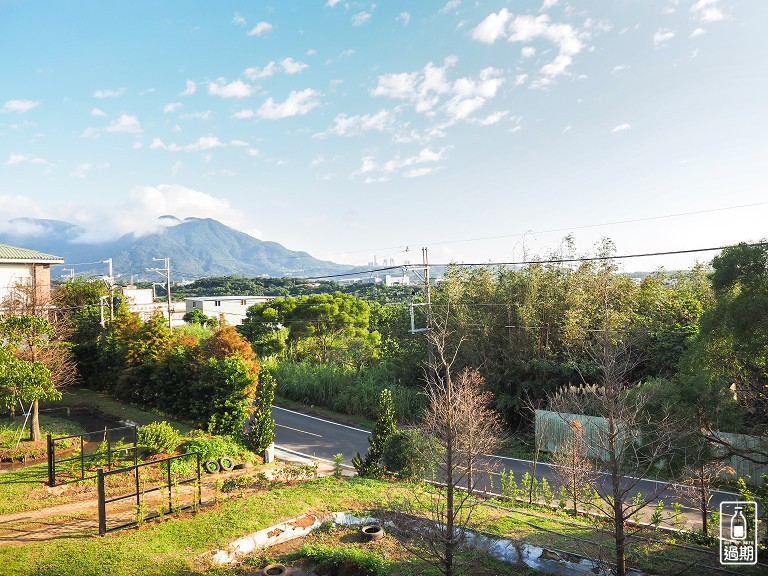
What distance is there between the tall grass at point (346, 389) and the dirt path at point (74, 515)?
1169 cm

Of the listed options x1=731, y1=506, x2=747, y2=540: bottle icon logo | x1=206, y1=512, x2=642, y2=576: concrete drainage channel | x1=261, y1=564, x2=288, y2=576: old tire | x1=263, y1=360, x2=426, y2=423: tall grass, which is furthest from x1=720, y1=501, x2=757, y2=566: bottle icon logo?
x1=263, y1=360, x2=426, y2=423: tall grass

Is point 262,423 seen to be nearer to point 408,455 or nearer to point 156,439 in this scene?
point 156,439

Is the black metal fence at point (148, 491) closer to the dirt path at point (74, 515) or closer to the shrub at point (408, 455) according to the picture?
the dirt path at point (74, 515)

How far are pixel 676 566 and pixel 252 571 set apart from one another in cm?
647

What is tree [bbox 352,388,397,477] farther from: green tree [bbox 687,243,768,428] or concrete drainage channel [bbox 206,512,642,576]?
green tree [bbox 687,243,768,428]

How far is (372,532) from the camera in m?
8.90

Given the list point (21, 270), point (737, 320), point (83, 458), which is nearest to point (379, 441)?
point (83, 458)

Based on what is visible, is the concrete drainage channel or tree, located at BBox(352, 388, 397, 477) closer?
the concrete drainage channel

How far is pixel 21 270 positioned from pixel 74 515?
25.1m

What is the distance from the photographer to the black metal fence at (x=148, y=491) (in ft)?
28.3

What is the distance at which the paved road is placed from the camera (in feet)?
46.0

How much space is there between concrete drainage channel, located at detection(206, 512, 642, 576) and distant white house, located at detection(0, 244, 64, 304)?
24.6 m

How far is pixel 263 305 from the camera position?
36406 mm

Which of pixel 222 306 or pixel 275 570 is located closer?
pixel 275 570
